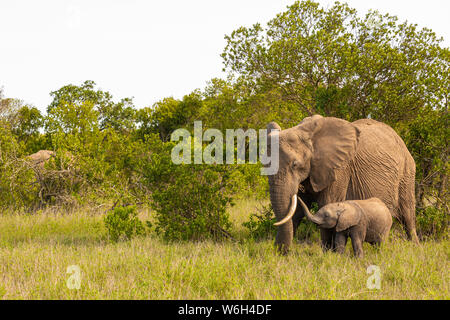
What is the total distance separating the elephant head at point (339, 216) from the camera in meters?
5.52

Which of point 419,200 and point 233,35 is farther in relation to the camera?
point 233,35

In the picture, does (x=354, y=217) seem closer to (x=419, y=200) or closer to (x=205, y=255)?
(x=205, y=255)

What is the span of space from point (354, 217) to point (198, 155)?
3.16 meters

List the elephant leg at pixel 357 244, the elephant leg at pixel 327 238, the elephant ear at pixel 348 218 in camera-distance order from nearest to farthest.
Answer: the elephant ear at pixel 348 218, the elephant leg at pixel 357 244, the elephant leg at pixel 327 238

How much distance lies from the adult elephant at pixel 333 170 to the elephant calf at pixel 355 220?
0.39 m

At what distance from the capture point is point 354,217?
18.2 feet

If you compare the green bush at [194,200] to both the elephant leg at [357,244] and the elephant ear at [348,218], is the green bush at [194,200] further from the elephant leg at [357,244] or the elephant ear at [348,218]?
the elephant leg at [357,244]

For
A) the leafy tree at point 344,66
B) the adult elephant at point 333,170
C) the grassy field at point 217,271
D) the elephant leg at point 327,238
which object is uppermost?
the leafy tree at point 344,66

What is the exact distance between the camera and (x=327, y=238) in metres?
6.22

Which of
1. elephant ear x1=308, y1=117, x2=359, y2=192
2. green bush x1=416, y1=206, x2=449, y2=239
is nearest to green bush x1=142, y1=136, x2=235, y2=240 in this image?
elephant ear x1=308, y1=117, x2=359, y2=192

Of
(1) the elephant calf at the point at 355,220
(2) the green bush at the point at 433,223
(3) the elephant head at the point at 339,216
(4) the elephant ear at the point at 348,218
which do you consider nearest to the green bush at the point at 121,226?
(1) the elephant calf at the point at 355,220

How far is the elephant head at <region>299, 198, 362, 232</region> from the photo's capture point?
18.1ft

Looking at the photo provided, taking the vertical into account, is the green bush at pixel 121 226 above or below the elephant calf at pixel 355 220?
below
